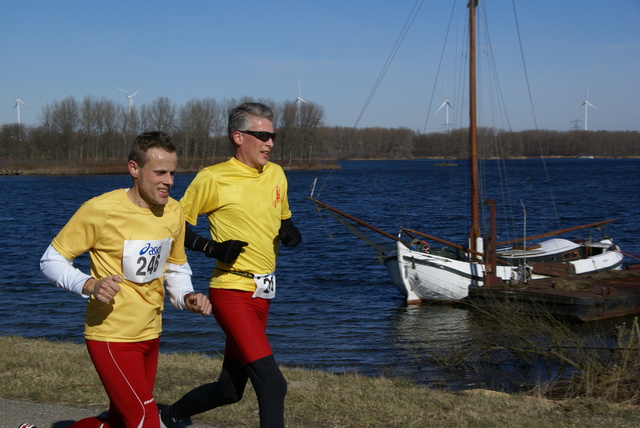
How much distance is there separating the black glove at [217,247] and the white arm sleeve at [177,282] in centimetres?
20

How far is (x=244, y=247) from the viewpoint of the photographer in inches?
173

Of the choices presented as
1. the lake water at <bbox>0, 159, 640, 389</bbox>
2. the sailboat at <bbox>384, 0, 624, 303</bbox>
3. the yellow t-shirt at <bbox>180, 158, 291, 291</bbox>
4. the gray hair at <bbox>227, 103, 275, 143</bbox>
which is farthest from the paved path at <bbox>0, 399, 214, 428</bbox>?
the sailboat at <bbox>384, 0, 624, 303</bbox>

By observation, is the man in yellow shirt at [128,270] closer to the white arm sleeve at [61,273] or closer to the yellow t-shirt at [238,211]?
the white arm sleeve at [61,273]

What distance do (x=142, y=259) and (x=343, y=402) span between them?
2755mm

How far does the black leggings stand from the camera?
416 centimetres

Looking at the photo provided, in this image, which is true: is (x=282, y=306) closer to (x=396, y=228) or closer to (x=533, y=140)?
(x=396, y=228)

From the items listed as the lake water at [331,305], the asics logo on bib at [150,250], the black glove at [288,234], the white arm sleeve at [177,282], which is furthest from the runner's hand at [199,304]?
the lake water at [331,305]

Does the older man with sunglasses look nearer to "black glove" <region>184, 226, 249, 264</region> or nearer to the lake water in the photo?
"black glove" <region>184, 226, 249, 264</region>

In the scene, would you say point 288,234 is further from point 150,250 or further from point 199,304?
point 150,250

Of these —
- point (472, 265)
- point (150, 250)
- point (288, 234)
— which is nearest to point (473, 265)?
point (472, 265)

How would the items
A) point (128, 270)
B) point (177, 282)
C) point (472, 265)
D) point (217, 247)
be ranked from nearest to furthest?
point (128, 270)
point (177, 282)
point (217, 247)
point (472, 265)

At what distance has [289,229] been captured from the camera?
185 inches

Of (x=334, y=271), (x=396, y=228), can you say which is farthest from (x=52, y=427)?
(x=396, y=228)

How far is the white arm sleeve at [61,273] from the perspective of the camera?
136 inches
